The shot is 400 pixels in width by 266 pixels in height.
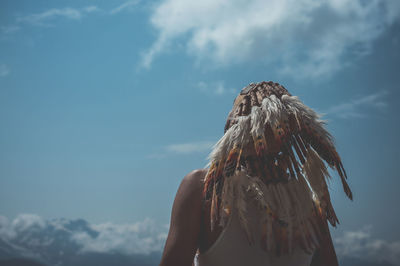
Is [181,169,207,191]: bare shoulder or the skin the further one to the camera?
[181,169,207,191]: bare shoulder

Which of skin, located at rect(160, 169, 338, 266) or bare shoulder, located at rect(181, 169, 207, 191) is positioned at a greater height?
bare shoulder, located at rect(181, 169, 207, 191)

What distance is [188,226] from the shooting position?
2557 mm

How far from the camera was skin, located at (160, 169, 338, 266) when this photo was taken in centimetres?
251

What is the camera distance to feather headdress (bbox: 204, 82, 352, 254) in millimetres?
2582

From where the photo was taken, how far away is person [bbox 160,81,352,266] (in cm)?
255

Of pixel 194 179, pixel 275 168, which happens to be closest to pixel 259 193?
pixel 275 168

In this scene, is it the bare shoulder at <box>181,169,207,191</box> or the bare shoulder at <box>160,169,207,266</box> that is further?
the bare shoulder at <box>181,169,207,191</box>

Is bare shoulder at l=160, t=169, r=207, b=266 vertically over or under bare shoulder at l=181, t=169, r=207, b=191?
under

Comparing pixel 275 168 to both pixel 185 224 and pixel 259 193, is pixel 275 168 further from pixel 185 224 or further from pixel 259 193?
pixel 185 224

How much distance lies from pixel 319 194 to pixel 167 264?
1.22 m

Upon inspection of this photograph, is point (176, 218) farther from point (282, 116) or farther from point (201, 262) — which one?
point (282, 116)

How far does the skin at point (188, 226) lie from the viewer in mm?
2512

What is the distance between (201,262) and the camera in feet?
8.53

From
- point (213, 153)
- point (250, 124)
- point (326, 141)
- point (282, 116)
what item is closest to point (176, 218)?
point (213, 153)
